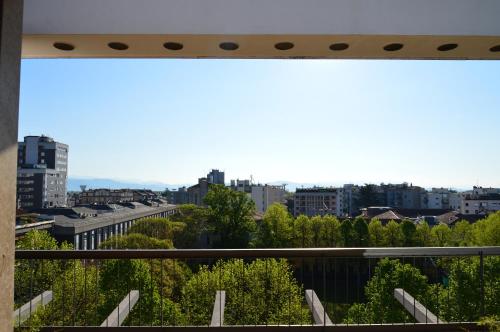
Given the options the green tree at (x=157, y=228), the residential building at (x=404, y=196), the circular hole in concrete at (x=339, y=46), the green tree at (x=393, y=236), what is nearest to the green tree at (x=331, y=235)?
the green tree at (x=393, y=236)

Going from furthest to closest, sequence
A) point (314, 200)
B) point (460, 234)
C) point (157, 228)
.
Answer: point (314, 200) < point (157, 228) < point (460, 234)

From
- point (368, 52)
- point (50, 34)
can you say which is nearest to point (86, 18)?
point (50, 34)

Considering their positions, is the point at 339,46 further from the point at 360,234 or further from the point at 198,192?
the point at 198,192

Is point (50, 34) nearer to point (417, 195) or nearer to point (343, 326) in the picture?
point (343, 326)

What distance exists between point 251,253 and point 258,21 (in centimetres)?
183

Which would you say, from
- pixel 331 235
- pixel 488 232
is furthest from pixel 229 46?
pixel 331 235

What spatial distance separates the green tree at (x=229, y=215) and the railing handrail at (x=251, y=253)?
31351 millimetres

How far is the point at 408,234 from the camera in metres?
34.0

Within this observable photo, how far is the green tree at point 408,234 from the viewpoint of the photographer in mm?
33625

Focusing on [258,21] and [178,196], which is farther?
[178,196]

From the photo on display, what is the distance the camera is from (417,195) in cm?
9425

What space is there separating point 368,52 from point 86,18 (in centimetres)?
236

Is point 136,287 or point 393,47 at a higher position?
point 393,47

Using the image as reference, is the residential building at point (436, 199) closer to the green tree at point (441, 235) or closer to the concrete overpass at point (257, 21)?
the green tree at point (441, 235)
